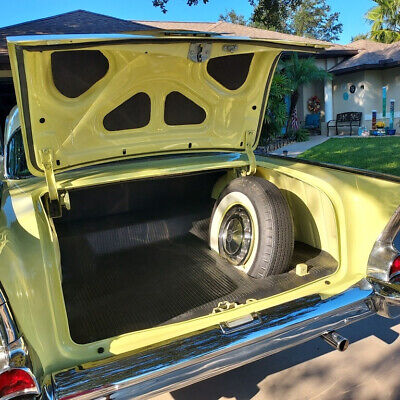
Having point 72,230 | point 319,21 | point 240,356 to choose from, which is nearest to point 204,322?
point 240,356

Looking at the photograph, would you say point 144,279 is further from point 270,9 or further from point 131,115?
point 270,9

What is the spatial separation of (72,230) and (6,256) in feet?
4.79

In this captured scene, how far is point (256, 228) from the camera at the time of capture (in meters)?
2.46

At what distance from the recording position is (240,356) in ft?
5.50

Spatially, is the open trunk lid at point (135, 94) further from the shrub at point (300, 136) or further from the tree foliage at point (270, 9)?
the shrub at point (300, 136)

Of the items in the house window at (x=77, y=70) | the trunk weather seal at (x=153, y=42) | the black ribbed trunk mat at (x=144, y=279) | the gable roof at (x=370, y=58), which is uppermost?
the gable roof at (x=370, y=58)

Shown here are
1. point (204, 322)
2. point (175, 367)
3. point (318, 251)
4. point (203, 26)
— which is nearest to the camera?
point (175, 367)

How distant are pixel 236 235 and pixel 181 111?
977mm

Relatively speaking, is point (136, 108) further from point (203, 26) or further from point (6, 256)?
point (203, 26)

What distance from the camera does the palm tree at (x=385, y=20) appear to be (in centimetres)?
2078

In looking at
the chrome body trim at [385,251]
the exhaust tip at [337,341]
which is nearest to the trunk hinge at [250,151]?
the chrome body trim at [385,251]

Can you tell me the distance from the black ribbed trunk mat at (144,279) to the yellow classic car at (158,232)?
13 millimetres

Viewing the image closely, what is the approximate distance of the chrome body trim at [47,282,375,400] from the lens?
1439mm

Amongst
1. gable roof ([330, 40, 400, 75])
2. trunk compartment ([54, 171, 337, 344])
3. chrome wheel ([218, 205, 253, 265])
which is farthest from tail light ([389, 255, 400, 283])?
gable roof ([330, 40, 400, 75])
